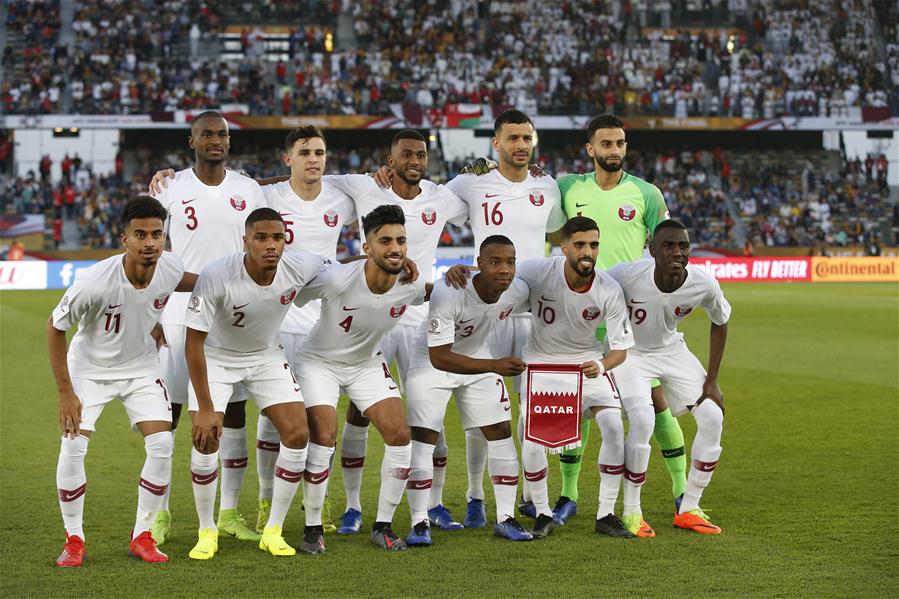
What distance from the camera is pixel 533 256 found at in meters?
7.60

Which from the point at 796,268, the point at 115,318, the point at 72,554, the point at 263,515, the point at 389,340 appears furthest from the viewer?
the point at 796,268

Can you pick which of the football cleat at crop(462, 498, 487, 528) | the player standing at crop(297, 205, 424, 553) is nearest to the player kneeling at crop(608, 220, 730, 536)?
the football cleat at crop(462, 498, 487, 528)

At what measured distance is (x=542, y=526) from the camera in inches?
268

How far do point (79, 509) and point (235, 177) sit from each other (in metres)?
2.36

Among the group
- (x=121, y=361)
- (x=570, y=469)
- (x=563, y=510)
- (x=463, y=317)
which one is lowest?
(x=563, y=510)

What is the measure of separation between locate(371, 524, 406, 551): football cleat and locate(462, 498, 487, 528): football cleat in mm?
675

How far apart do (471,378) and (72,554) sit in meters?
2.51

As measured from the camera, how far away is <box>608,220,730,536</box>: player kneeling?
6.92 metres

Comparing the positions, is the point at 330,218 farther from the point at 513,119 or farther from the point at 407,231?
the point at 513,119

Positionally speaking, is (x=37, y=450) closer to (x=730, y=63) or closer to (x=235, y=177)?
(x=235, y=177)

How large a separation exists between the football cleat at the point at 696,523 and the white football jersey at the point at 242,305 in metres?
2.73

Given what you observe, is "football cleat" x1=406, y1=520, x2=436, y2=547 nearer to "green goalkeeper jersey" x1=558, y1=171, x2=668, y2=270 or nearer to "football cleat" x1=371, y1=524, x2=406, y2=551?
"football cleat" x1=371, y1=524, x2=406, y2=551

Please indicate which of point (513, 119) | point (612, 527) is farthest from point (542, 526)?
point (513, 119)

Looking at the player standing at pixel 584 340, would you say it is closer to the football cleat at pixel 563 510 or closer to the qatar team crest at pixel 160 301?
the football cleat at pixel 563 510
